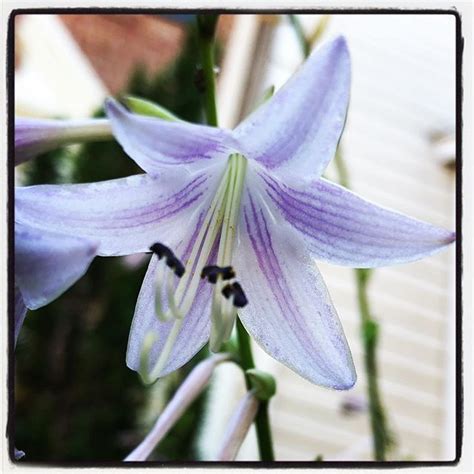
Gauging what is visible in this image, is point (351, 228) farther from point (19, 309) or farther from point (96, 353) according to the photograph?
point (96, 353)

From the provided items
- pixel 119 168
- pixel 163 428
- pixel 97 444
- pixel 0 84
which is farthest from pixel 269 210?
pixel 97 444

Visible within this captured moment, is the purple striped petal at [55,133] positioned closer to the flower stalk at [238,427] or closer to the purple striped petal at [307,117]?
the purple striped petal at [307,117]

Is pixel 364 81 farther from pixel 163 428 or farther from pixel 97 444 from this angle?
pixel 163 428

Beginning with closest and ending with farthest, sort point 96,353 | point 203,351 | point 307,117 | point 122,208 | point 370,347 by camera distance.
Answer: point 307,117 → point 122,208 → point 370,347 → point 203,351 → point 96,353

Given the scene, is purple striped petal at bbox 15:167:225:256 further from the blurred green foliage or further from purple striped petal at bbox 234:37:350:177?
the blurred green foliage

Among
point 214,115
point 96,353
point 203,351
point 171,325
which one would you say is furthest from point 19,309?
point 96,353

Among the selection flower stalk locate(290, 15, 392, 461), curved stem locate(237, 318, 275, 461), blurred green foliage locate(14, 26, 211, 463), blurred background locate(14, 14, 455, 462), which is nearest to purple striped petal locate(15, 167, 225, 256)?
curved stem locate(237, 318, 275, 461)

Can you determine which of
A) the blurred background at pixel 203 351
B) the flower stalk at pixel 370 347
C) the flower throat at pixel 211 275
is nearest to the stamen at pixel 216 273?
the flower throat at pixel 211 275
